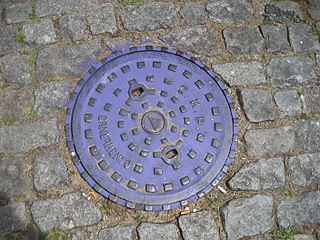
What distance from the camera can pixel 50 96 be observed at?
2.86 metres

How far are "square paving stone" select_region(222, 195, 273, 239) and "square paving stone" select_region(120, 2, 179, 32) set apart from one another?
60.1 inches

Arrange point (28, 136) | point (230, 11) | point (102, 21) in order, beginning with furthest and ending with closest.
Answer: point (230, 11) → point (102, 21) → point (28, 136)

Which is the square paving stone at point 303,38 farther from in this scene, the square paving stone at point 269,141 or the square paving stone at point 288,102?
the square paving stone at point 269,141

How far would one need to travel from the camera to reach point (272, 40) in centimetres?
316

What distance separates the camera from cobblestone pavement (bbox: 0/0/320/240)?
261cm

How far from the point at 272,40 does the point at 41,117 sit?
6.41 ft

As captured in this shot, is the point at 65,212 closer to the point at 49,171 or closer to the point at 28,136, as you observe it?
the point at 49,171

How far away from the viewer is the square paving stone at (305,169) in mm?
2773

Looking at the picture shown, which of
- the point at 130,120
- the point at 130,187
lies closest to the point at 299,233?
the point at 130,187

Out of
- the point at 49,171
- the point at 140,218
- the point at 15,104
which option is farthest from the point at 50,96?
the point at 140,218

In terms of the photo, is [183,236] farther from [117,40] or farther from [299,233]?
[117,40]

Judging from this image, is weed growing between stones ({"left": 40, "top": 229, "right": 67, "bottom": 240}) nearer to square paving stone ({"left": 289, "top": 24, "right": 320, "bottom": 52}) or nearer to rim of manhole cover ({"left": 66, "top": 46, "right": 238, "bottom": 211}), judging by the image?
rim of manhole cover ({"left": 66, "top": 46, "right": 238, "bottom": 211})

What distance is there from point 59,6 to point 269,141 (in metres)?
2.02

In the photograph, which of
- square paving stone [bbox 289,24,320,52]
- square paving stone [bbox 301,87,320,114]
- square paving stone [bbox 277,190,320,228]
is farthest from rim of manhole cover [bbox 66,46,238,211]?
square paving stone [bbox 289,24,320,52]
